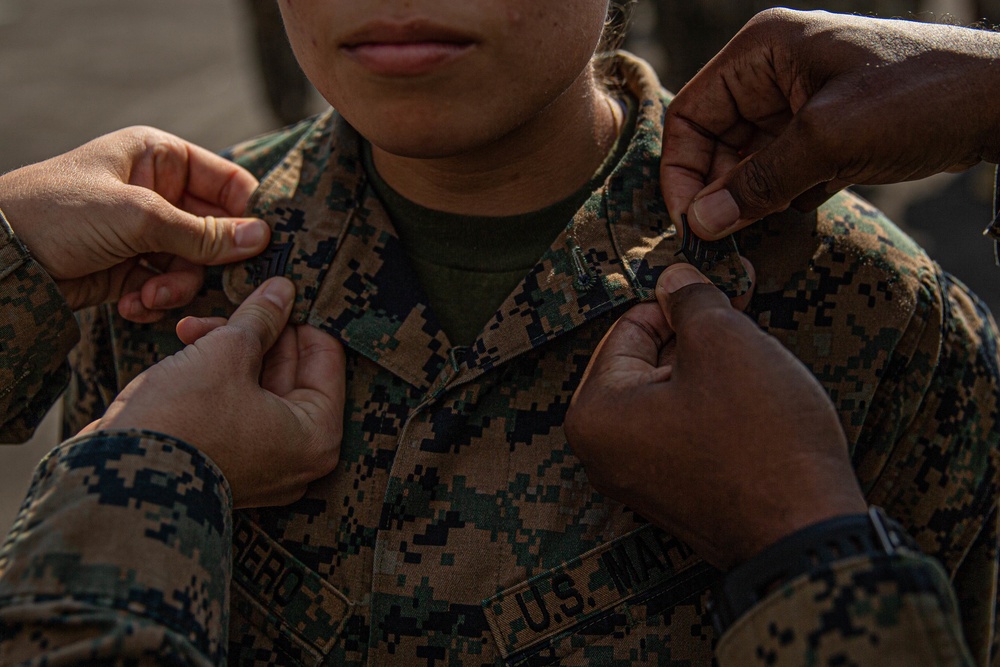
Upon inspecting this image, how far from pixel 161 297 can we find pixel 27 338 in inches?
10.1

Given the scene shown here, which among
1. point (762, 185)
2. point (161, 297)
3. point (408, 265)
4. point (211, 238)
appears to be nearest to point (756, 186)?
point (762, 185)

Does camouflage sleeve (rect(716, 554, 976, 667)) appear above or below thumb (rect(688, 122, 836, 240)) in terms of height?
below

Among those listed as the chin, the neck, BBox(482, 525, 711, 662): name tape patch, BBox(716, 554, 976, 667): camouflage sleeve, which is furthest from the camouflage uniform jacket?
BBox(716, 554, 976, 667): camouflage sleeve

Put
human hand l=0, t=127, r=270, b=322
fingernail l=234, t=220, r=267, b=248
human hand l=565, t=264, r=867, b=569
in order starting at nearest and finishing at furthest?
human hand l=565, t=264, r=867, b=569
human hand l=0, t=127, r=270, b=322
fingernail l=234, t=220, r=267, b=248

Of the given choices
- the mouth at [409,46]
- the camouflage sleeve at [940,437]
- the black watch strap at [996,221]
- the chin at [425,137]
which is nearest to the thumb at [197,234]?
the chin at [425,137]

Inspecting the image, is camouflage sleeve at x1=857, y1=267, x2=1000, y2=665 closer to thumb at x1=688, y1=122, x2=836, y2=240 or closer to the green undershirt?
thumb at x1=688, y1=122, x2=836, y2=240

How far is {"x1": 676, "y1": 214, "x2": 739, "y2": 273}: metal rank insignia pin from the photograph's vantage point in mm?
1687

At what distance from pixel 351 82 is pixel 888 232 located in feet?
3.60

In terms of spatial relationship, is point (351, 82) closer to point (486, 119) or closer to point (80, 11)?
point (486, 119)

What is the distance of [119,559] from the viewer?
129cm

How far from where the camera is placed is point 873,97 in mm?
1511

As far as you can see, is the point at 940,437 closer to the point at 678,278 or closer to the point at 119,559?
the point at 678,278

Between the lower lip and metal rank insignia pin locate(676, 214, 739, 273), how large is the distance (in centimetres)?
55

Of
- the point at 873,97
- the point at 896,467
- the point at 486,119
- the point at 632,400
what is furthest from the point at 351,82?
the point at 896,467
